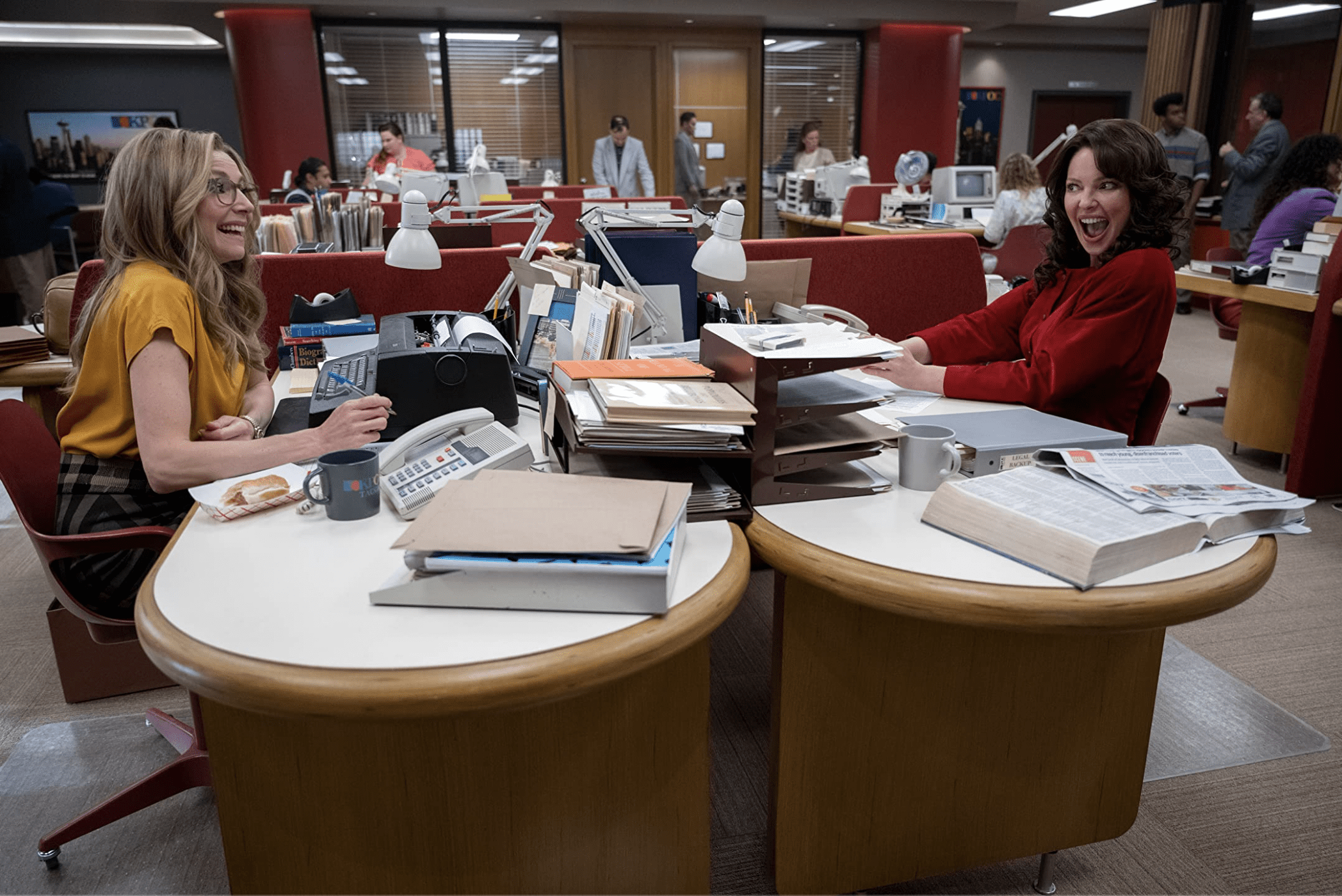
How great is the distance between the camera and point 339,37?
30.4 feet

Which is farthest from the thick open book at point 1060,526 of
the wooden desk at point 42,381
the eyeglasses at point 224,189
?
the wooden desk at point 42,381

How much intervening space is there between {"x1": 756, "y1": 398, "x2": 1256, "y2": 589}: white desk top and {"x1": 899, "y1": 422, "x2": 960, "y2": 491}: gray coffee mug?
18 mm

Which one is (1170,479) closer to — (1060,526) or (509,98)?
(1060,526)

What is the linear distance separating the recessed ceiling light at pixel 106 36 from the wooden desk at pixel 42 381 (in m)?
9.42

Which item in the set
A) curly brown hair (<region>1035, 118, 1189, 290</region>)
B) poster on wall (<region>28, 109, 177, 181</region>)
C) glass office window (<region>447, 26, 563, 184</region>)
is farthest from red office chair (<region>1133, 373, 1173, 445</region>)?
poster on wall (<region>28, 109, 177, 181</region>)

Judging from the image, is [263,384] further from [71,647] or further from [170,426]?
[71,647]

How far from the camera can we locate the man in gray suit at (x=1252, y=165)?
269 inches

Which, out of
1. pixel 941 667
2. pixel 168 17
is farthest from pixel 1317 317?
pixel 168 17

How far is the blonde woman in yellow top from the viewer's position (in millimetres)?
1544

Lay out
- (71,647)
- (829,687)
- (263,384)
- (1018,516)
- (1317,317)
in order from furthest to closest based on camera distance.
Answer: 1. (1317,317)
2. (71,647)
3. (263,384)
4. (829,687)
5. (1018,516)

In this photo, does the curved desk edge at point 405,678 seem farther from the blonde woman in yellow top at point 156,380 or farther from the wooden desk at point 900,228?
the wooden desk at point 900,228

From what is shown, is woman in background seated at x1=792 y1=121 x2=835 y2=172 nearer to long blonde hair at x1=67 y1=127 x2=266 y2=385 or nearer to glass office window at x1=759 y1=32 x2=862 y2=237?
glass office window at x1=759 y1=32 x2=862 y2=237

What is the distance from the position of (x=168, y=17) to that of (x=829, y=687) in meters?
10.3

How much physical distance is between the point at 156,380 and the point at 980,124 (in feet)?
44.0
